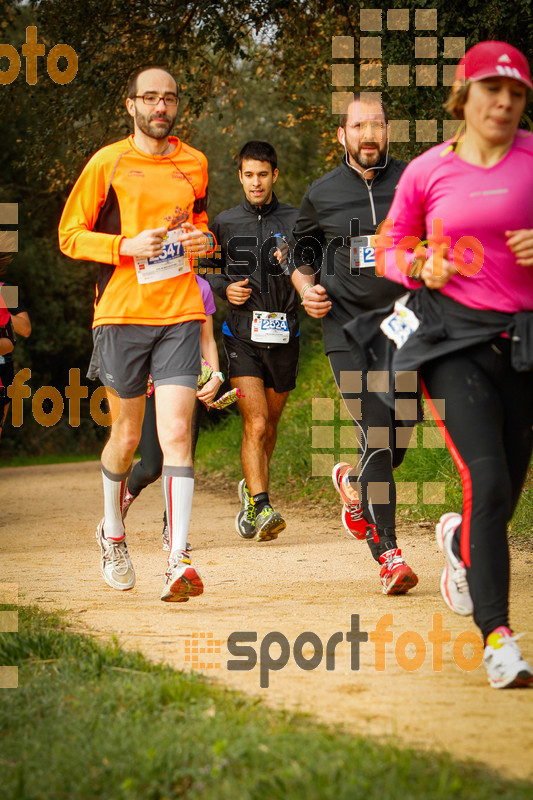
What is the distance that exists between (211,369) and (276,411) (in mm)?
1779

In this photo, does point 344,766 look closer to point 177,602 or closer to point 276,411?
point 177,602

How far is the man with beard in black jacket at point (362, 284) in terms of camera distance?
5.70m

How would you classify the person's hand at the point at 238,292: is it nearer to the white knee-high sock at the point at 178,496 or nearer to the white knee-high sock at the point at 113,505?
the white knee-high sock at the point at 113,505

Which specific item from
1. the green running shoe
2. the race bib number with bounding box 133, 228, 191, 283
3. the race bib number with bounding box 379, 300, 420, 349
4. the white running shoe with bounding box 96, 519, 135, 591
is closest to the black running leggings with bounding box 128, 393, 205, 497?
the green running shoe

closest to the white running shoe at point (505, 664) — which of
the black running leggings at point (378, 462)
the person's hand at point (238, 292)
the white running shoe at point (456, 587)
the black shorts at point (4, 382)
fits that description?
the white running shoe at point (456, 587)

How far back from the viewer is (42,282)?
26000mm

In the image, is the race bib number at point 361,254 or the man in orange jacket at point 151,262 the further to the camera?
the race bib number at point 361,254

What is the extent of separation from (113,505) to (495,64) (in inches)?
119

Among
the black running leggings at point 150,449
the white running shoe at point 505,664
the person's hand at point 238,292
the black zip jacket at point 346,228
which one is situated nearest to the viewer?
the white running shoe at point 505,664

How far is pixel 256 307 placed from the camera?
7.79m

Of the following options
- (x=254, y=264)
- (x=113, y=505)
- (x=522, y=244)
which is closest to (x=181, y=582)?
(x=113, y=505)

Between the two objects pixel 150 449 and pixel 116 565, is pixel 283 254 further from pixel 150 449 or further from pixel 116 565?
pixel 116 565

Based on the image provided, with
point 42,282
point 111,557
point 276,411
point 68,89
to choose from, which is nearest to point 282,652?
point 111,557

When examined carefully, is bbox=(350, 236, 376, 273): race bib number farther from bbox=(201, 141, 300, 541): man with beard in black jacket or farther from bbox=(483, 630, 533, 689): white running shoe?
bbox=(483, 630, 533, 689): white running shoe
